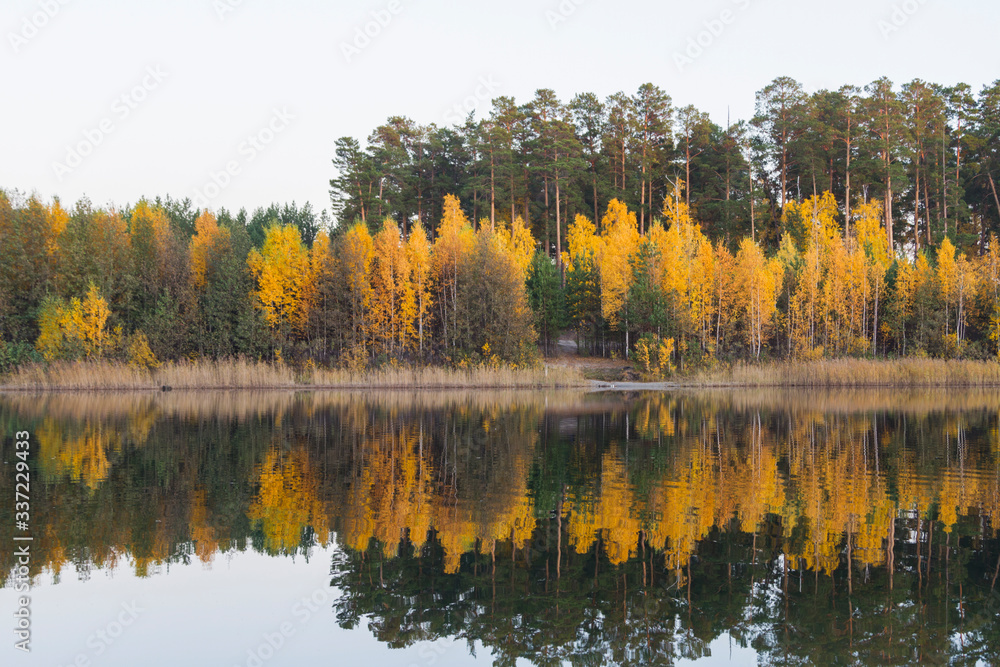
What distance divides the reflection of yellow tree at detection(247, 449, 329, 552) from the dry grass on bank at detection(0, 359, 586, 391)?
968 inches

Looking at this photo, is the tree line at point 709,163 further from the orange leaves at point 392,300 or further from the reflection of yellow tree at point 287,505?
the reflection of yellow tree at point 287,505

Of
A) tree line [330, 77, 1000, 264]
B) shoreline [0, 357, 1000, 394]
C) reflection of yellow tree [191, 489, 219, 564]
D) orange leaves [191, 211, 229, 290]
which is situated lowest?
reflection of yellow tree [191, 489, 219, 564]

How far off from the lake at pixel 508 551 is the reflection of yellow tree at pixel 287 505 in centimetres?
6

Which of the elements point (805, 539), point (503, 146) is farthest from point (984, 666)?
point (503, 146)

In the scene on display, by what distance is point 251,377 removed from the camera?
1622 inches

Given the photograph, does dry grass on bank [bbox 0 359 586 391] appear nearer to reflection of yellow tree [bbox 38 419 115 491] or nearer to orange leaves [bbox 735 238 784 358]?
orange leaves [bbox 735 238 784 358]

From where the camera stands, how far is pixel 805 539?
33.2 ft

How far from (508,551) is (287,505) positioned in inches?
174

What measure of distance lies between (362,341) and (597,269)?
15.7m

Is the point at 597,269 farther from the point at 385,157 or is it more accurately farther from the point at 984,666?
the point at 984,666

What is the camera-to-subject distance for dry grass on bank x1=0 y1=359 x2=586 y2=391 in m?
39.7

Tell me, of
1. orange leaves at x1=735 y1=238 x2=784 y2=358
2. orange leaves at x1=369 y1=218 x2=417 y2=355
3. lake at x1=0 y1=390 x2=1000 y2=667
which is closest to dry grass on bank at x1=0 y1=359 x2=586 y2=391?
orange leaves at x1=369 y1=218 x2=417 y2=355

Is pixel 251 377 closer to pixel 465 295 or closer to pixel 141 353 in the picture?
pixel 141 353

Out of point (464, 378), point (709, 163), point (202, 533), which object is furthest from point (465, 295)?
point (202, 533)
